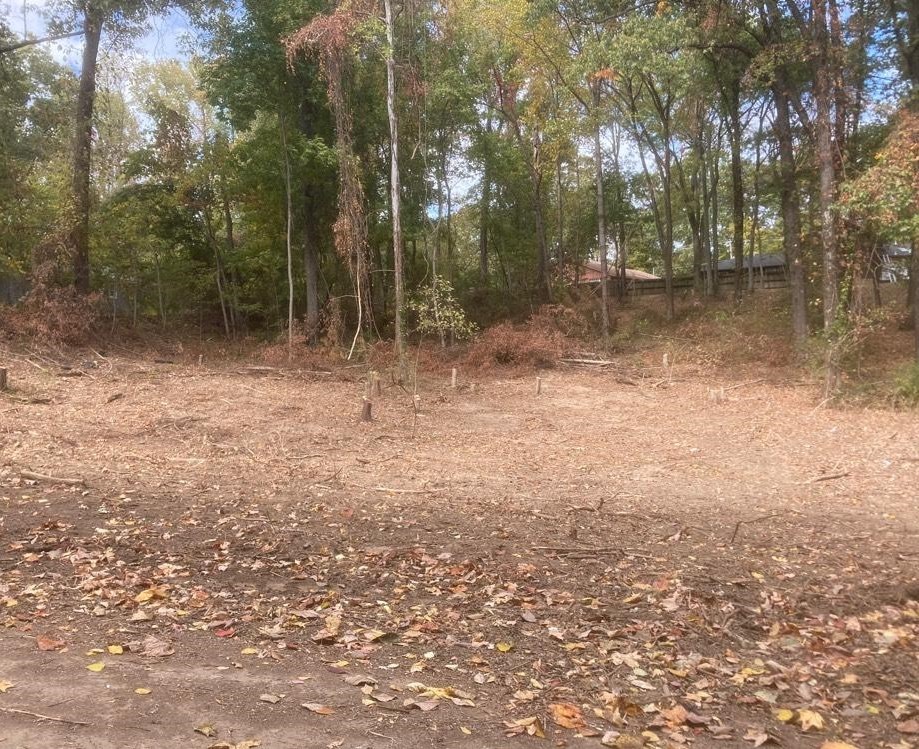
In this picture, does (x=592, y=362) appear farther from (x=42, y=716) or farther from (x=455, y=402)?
(x=42, y=716)

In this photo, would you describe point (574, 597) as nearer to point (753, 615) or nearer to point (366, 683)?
point (753, 615)

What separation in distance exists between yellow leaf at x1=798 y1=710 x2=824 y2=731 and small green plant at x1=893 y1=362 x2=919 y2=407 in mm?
10774

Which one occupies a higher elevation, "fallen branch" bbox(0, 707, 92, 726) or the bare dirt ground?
"fallen branch" bbox(0, 707, 92, 726)

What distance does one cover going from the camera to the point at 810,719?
10.8 ft

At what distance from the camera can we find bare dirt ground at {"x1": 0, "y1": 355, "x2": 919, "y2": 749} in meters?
3.23

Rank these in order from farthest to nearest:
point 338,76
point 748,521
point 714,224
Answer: point 714,224 → point 338,76 → point 748,521

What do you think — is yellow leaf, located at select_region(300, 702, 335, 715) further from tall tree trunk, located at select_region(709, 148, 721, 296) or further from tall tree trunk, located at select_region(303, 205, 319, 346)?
tall tree trunk, located at select_region(709, 148, 721, 296)

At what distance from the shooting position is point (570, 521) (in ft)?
22.6

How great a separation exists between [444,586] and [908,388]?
10877 millimetres

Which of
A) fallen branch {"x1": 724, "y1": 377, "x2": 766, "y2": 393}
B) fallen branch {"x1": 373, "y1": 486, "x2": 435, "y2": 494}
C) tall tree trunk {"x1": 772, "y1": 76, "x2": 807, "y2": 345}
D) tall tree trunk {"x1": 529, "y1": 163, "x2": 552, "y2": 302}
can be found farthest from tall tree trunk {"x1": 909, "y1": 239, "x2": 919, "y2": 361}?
tall tree trunk {"x1": 529, "y1": 163, "x2": 552, "y2": 302}

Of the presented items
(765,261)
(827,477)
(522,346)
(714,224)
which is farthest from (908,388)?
(765,261)

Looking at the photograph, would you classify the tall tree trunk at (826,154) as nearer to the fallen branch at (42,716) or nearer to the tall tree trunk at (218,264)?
the fallen branch at (42,716)

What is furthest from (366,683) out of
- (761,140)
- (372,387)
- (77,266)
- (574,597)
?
(761,140)

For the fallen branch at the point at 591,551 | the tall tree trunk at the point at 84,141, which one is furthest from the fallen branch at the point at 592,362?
the fallen branch at the point at 591,551
